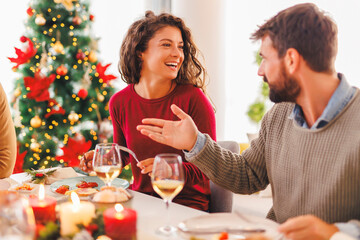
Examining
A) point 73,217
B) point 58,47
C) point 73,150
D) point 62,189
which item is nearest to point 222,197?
point 62,189

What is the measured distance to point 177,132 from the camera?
1.49 m

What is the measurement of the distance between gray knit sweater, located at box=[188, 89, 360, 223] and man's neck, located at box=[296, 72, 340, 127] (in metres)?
0.08

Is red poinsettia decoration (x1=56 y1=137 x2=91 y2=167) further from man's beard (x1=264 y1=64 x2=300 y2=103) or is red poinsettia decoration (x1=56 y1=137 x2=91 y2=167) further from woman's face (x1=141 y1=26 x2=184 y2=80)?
man's beard (x1=264 y1=64 x2=300 y2=103)

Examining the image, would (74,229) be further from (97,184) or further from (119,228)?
(97,184)

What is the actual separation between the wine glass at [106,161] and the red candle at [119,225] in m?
0.34

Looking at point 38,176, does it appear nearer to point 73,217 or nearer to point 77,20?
point 73,217

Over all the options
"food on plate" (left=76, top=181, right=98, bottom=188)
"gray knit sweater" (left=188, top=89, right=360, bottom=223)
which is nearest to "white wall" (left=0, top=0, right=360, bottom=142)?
"gray knit sweater" (left=188, top=89, right=360, bottom=223)

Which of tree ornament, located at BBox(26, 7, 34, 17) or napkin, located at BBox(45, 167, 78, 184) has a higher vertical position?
tree ornament, located at BBox(26, 7, 34, 17)

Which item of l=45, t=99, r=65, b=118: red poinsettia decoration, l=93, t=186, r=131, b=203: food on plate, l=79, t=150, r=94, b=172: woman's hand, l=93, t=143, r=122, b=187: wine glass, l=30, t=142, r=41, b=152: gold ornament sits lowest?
l=30, t=142, r=41, b=152: gold ornament

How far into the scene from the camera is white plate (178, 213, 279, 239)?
1.05 meters

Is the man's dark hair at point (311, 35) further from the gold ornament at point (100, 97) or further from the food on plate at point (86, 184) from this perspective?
the gold ornament at point (100, 97)

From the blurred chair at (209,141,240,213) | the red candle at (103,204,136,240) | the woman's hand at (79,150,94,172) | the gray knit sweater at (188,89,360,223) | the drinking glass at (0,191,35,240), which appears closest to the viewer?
the drinking glass at (0,191,35,240)

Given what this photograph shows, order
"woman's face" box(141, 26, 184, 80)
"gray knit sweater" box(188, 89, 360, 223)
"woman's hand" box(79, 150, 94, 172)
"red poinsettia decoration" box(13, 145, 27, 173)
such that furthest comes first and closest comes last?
"red poinsettia decoration" box(13, 145, 27, 173) < "woman's face" box(141, 26, 184, 80) < "woman's hand" box(79, 150, 94, 172) < "gray knit sweater" box(188, 89, 360, 223)

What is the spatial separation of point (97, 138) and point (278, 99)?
284 centimetres
